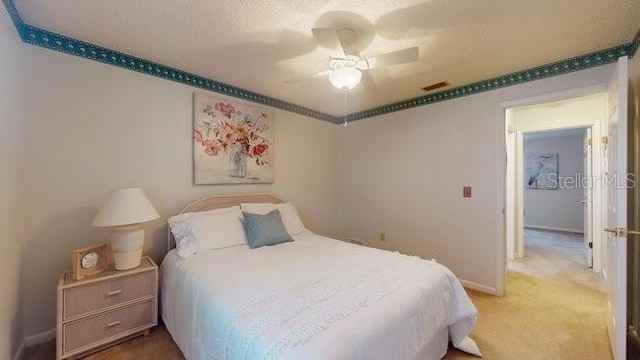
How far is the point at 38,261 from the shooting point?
1.90 meters

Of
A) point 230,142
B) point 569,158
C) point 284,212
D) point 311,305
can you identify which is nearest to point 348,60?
point 311,305

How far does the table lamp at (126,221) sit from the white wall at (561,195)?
8.03m

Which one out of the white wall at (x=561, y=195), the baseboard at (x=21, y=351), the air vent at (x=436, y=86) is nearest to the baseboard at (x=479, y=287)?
the air vent at (x=436, y=86)

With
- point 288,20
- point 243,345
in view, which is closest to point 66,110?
point 288,20

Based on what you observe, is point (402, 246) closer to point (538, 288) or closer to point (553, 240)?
point (538, 288)

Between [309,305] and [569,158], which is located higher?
[569,158]

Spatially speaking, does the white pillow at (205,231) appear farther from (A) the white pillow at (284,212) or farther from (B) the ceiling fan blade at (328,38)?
(B) the ceiling fan blade at (328,38)

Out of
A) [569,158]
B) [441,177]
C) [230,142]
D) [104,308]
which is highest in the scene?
[569,158]

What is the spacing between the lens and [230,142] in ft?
9.55

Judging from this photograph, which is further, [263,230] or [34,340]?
[263,230]

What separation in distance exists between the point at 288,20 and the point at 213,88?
4.68 ft

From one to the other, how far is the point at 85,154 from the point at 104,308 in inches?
46.5

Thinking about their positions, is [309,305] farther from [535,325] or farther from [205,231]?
[535,325]

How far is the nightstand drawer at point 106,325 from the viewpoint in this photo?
1688mm
